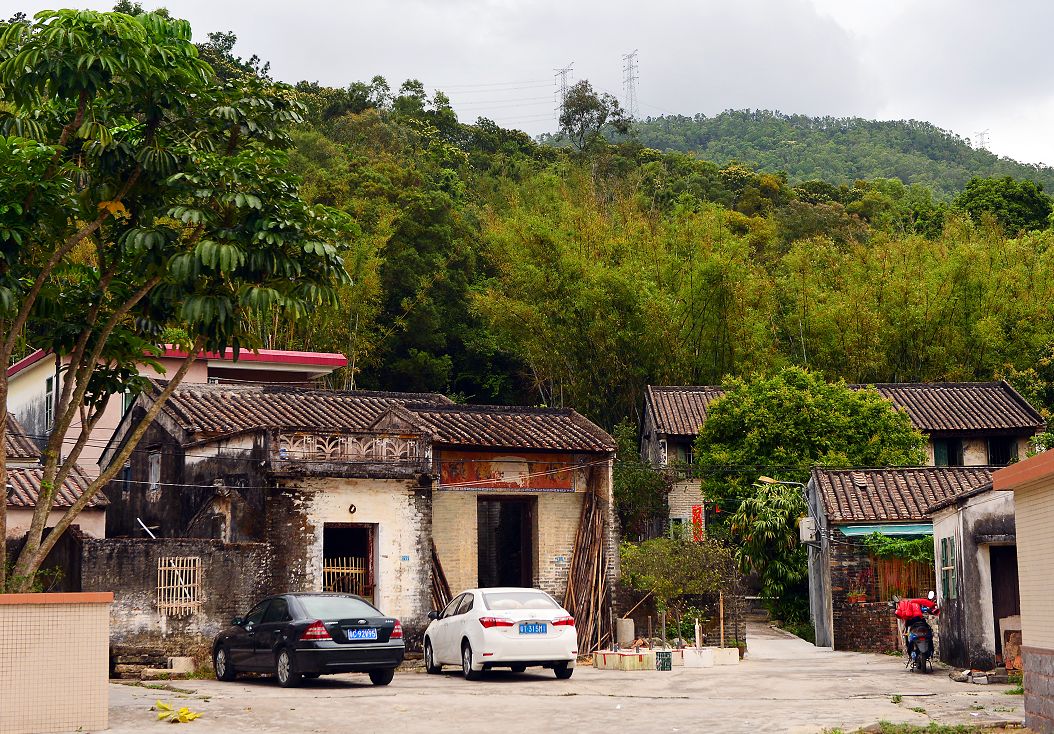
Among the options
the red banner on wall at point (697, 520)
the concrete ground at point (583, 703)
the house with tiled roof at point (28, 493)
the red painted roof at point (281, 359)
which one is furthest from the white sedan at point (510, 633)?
the red banner on wall at point (697, 520)

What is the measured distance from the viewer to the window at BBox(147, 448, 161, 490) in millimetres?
25516

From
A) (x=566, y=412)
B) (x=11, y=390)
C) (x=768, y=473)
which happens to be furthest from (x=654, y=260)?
(x=11, y=390)

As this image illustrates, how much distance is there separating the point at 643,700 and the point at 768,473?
2117 cm

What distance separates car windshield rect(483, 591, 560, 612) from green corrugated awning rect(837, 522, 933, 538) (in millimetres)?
9827

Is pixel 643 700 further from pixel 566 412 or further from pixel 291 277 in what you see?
pixel 566 412

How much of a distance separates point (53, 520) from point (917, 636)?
50.9 feet

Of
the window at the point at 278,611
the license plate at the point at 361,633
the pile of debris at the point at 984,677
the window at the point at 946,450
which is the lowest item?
the pile of debris at the point at 984,677

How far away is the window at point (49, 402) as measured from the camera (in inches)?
1259

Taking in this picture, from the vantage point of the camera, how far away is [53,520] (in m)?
23.3

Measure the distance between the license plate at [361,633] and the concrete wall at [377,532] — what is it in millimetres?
5092

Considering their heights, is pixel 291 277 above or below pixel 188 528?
above

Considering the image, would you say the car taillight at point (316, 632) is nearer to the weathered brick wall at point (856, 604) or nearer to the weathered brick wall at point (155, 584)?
the weathered brick wall at point (155, 584)

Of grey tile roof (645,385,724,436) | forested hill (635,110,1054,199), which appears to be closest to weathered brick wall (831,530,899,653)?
grey tile roof (645,385,724,436)

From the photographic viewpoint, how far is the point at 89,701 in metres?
12.4
